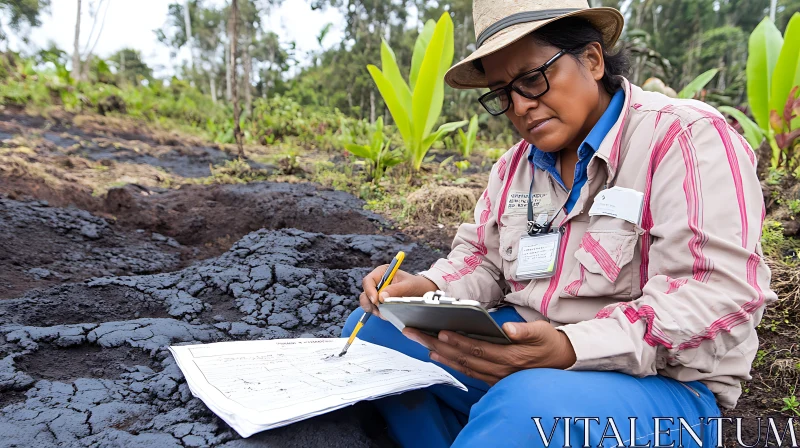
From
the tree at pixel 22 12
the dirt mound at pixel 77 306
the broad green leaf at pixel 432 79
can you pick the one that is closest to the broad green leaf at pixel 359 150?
the broad green leaf at pixel 432 79

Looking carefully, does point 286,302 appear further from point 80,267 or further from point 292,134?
point 292,134

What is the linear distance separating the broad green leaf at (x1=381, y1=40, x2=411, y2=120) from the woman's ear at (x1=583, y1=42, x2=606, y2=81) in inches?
117

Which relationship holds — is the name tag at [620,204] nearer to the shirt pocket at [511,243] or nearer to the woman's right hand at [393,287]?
the shirt pocket at [511,243]

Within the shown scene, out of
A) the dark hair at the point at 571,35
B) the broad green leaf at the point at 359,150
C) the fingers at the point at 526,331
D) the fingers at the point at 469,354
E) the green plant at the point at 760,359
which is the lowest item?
the green plant at the point at 760,359

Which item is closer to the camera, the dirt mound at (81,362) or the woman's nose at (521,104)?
the woman's nose at (521,104)

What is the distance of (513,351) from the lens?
0.92m

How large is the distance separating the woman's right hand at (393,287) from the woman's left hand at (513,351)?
28 cm

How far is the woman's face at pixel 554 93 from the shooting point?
1.13m

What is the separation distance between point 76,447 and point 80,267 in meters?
1.64

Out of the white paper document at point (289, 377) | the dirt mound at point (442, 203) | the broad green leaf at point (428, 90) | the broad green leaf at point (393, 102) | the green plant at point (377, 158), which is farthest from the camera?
the green plant at point (377, 158)

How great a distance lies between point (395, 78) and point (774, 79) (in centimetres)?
250

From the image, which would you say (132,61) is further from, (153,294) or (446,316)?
(446,316)

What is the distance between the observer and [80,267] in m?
2.39

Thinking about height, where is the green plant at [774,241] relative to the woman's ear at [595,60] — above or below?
below
